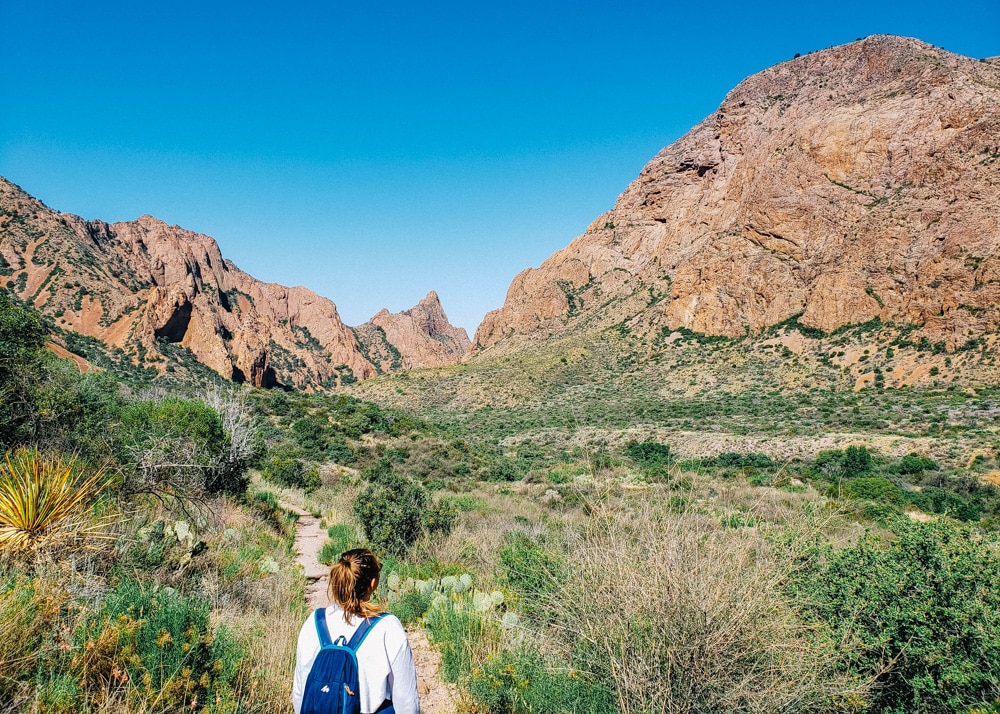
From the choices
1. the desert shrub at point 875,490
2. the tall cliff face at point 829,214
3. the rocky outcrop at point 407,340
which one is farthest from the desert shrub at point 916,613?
the rocky outcrop at point 407,340

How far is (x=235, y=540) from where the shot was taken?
25.0 feet

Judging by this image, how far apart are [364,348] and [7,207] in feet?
264

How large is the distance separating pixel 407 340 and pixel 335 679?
143 m

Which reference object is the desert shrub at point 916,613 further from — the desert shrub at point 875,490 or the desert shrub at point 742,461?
the desert shrub at point 742,461

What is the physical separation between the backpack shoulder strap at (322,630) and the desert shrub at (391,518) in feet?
21.6

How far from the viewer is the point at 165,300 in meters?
57.6

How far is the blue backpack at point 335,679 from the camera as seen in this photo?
7.31 ft

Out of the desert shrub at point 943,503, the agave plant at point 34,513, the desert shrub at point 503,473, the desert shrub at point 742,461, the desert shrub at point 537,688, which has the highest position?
the agave plant at point 34,513

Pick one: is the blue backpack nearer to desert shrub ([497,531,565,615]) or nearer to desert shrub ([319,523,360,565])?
desert shrub ([497,531,565,615])

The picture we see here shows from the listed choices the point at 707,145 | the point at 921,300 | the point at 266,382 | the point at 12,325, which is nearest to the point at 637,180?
the point at 707,145

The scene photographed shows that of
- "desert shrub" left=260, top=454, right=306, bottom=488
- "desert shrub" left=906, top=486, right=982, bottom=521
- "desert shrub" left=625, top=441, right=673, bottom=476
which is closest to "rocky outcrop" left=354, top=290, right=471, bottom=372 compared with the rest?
"desert shrub" left=625, top=441, right=673, bottom=476

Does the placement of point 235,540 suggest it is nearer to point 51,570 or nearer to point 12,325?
point 51,570

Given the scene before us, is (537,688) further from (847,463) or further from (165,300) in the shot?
(165,300)

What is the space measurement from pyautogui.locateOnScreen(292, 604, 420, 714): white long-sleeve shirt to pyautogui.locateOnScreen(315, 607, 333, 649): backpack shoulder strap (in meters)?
0.02
